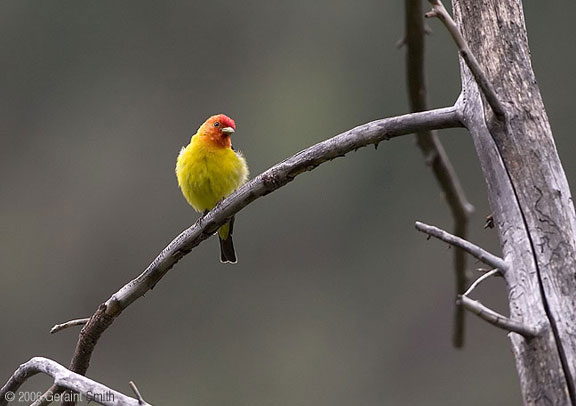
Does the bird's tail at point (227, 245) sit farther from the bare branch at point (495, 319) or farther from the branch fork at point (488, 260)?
the bare branch at point (495, 319)

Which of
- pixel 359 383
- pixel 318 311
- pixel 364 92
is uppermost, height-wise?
pixel 364 92

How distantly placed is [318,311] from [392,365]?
63.8 inches

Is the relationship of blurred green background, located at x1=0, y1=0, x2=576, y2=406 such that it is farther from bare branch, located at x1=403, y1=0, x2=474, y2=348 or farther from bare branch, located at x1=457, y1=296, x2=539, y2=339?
bare branch, located at x1=457, y1=296, x2=539, y2=339

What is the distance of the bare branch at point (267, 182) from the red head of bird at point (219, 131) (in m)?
2.21

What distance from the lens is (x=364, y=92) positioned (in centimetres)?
1819

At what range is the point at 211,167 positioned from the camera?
5684mm

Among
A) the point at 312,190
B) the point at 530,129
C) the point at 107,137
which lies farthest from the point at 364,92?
the point at 530,129

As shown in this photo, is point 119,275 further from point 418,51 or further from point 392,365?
point 418,51

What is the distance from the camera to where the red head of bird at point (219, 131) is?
5.88 metres

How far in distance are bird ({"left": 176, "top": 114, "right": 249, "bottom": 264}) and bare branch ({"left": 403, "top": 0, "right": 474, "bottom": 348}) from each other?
4.56 ft

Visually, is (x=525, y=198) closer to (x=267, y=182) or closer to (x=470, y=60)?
(x=470, y=60)

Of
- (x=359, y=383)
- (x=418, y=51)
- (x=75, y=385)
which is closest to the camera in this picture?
(x=75, y=385)

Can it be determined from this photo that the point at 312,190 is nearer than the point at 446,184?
No

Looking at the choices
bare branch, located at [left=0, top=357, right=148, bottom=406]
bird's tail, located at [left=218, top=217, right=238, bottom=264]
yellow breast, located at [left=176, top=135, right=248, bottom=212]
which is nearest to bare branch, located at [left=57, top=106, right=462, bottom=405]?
bare branch, located at [left=0, top=357, right=148, bottom=406]
